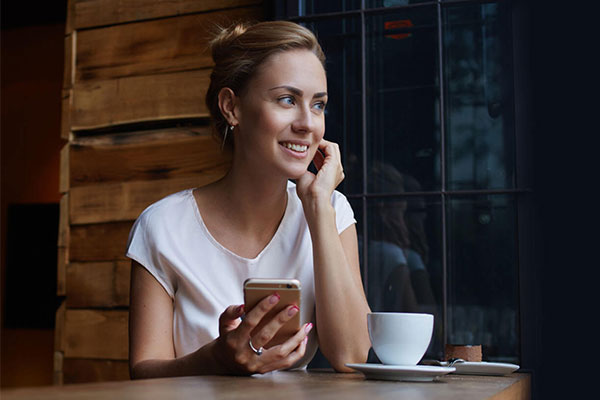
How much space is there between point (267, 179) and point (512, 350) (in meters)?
1.04

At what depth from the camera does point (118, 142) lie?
3031mm

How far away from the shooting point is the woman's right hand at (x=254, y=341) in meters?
1.23

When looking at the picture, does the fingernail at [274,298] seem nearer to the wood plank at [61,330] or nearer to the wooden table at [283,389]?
the wooden table at [283,389]

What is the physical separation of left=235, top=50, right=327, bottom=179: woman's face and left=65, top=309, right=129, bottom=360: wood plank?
1285mm

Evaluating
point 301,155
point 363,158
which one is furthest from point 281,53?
point 363,158

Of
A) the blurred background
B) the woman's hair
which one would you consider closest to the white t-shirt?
the woman's hair

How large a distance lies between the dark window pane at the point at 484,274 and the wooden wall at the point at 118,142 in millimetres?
955

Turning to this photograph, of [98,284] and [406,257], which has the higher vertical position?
[406,257]

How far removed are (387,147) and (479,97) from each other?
0.37 meters

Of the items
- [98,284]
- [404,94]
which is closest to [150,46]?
[98,284]

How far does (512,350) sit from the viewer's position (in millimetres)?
2326

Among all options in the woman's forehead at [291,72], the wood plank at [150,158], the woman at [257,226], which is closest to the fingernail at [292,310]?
the woman at [257,226]

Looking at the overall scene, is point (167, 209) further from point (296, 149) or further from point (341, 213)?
point (341, 213)

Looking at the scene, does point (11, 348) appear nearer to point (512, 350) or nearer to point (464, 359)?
point (512, 350)
